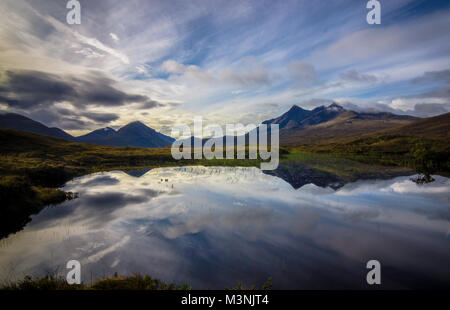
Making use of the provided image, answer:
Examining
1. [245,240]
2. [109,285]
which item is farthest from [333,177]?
[109,285]

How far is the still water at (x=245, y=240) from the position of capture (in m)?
10.8

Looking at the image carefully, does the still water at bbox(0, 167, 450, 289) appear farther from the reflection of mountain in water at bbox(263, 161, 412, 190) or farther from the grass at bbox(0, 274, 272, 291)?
the reflection of mountain in water at bbox(263, 161, 412, 190)

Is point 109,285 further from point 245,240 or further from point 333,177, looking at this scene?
point 333,177

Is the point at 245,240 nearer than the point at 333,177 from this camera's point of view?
Yes

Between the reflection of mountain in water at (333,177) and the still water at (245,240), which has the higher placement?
the reflection of mountain in water at (333,177)

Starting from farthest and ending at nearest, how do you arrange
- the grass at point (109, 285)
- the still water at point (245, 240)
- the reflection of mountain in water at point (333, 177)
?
the reflection of mountain in water at point (333, 177)
the still water at point (245, 240)
the grass at point (109, 285)

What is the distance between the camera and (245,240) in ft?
48.9

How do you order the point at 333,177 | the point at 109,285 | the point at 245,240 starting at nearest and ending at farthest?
1. the point at 109,285
2. the point at 245,240
3. the point at 333,177

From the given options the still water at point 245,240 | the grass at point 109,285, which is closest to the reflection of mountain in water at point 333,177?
the still water at point 245,240

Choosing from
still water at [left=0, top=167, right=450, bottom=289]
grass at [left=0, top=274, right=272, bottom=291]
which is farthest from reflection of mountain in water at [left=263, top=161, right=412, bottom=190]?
grass at [left=0, top=274, right=272, bottom=291]

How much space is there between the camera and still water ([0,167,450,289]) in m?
10.8

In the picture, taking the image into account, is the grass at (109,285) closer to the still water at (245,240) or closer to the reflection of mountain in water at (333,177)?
the still water at (245,240)

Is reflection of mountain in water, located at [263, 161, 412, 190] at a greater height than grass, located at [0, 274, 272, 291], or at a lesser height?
greater
